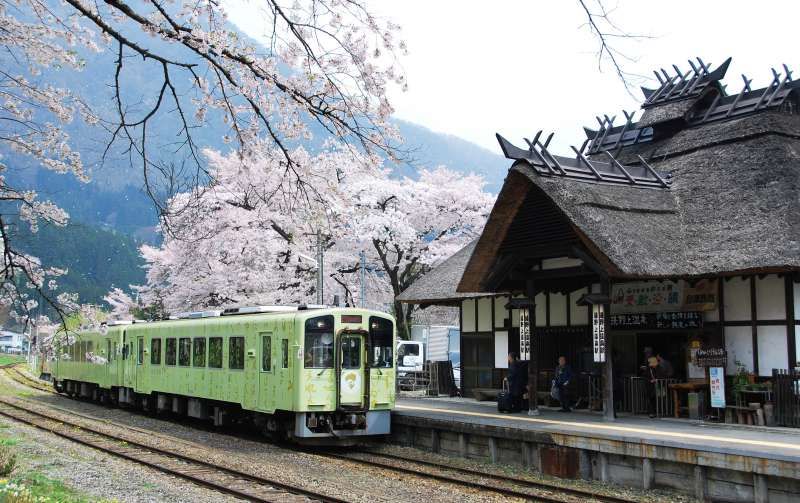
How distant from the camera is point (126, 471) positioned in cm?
1272

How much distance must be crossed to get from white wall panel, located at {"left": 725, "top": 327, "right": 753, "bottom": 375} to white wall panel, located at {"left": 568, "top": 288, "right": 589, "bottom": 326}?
3.65m

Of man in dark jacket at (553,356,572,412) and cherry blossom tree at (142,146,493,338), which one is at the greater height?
cherry blossom tree at (142,146,493,338)

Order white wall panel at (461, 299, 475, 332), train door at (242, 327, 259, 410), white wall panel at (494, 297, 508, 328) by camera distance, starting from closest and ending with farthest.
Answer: train door at (242, 327, 259, 410), white wall panel at (494, 297, 508, 328), white wall panel at (461, 299, 475, 332)

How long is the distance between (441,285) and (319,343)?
769 centimetres

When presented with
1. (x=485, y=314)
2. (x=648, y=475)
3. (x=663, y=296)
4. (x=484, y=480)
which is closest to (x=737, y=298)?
(x=663, y=296)

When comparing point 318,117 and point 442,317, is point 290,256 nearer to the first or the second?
point 442,317

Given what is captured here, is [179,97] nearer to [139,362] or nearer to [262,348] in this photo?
[262,348]

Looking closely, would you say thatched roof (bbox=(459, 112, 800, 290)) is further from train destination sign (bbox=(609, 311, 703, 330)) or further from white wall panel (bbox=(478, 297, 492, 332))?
white wall panel (bbox=(478, 297, 492, 332))

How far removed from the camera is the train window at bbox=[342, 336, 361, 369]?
15.7 m

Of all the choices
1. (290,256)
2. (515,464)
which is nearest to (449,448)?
(515,464)

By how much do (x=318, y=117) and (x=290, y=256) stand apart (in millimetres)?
23385

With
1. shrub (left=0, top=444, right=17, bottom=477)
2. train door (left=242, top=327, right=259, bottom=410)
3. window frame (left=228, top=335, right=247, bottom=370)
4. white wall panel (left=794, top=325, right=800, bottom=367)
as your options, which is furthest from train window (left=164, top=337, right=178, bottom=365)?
white wall panel (left=794, top=325, right=800, bottom=367)

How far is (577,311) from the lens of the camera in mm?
18672

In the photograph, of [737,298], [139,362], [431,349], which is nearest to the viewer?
[737,298]
